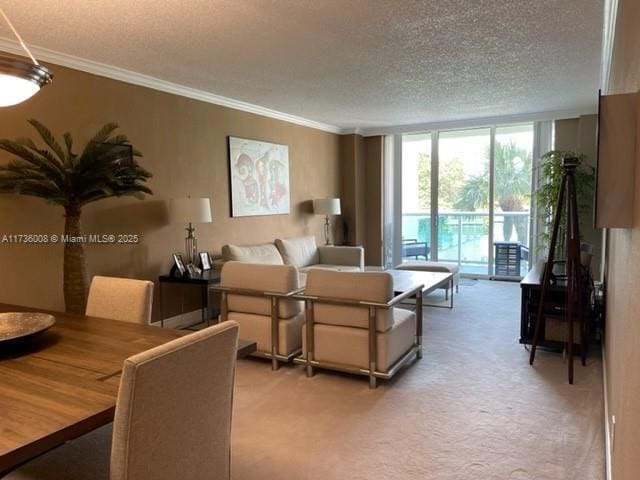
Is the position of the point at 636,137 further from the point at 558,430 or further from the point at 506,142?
the point at 506,142

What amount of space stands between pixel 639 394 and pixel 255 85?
4353mm

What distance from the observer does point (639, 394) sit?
43.0 inches

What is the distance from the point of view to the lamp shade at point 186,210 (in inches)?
173

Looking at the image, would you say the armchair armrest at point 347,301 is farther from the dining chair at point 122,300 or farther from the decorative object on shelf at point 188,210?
the decorative object on shelf at point 188,210

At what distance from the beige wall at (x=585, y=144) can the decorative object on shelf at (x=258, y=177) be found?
3.98m

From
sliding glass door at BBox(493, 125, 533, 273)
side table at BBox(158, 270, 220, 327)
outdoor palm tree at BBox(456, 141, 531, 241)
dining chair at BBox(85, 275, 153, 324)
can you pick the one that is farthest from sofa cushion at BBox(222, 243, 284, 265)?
sliding glass door at BBox(493, 125, 533, 273)

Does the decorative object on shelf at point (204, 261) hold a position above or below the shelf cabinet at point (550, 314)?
above

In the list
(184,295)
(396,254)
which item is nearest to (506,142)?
(396,254)

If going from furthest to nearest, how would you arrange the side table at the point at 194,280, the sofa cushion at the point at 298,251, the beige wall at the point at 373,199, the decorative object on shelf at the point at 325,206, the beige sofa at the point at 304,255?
the beige wall at the point at 373,199 < the decorative object on shelf at the point at 325,206 < the sofa cushion at the point at 298,251 < the beige sofa at the point at 304,255 < the side table at the point at 194,280

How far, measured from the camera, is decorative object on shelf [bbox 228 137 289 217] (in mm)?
5520

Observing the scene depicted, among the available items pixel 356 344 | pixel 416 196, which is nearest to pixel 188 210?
pixel 356 344

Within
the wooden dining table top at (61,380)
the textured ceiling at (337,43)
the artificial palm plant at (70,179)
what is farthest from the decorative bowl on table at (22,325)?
the textured ceiling at (337,43)

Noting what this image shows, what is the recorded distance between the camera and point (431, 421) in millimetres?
2670

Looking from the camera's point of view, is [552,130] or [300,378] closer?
[300,378]
